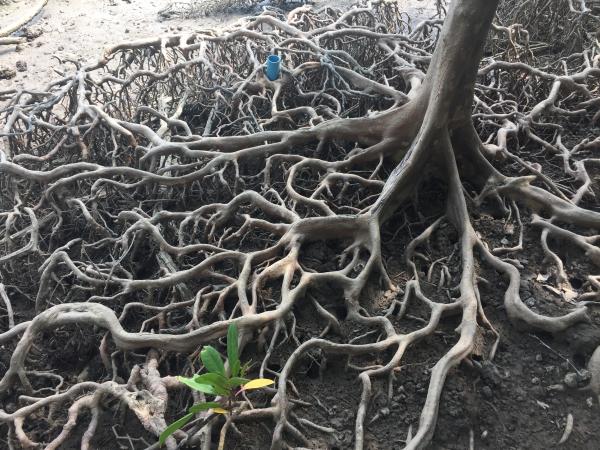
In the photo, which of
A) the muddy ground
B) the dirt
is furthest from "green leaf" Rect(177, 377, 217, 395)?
the dirt

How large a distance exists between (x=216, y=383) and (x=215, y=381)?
0.01m

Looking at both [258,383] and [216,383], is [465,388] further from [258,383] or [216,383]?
[216,383]

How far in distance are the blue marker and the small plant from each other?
2.11 meters

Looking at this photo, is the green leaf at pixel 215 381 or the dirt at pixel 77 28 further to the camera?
the dirt at pixel 77 28

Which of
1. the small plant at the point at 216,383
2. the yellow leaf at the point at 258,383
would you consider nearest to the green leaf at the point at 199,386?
the small plant at the point at 216,383

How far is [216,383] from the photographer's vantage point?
5.73 ft

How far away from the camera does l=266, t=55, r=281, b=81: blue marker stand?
3.46m

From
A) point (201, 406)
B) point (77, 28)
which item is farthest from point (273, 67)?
point (77, 28)

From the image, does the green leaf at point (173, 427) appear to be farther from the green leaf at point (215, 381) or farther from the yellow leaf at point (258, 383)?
the yellow leaf at point (258, 383)

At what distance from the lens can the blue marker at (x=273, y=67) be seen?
→ 3455mm

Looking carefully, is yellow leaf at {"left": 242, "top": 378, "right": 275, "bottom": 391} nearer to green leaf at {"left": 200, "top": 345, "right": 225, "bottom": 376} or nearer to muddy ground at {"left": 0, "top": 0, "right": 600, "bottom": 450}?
green leaf at {"left": 200, "top": 345, "right": 225, "bottom": 376}

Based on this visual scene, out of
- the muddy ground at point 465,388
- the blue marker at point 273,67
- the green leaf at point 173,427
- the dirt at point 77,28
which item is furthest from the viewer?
the dirt at point 77,28

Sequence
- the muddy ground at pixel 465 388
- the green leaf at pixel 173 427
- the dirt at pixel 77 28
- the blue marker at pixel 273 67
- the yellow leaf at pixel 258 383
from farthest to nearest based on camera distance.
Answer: the dirt at pixel 77 28 < the blue marker at pixel 273 67 < the muddy ground at pixel 465 388 < the yellow leaf at pixel 258 383 < the green leaf at pixel 173 427

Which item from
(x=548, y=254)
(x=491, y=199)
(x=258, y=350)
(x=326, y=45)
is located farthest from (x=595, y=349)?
(x=326, y=45)
